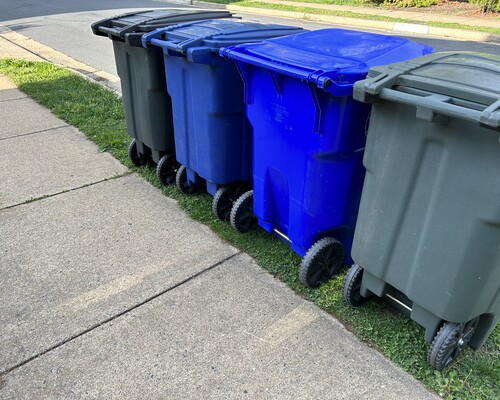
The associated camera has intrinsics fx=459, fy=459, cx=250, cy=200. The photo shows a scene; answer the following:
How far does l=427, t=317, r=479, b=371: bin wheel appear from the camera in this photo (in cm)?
218

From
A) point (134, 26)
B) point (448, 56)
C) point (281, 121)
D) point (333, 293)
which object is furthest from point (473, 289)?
point (134, 26)

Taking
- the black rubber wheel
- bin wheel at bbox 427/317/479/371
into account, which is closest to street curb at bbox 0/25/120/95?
the black rubber wheel

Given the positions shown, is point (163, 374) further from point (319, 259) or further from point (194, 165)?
point (194, 165)

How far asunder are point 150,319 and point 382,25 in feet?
42.7

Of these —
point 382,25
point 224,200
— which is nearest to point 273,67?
point 224,200

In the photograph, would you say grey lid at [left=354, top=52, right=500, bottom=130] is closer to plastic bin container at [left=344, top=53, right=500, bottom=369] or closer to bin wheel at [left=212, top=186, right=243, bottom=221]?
plastic bin container at [left=344, top=53, right=500, bottom=369]

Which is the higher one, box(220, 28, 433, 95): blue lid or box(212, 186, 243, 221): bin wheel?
box(220, 28, 433, 95): blue lid

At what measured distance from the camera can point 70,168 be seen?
4422 mm

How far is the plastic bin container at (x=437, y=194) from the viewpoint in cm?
179

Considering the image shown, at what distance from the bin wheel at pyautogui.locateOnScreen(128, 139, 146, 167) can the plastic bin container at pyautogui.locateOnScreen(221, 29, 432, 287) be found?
179cm

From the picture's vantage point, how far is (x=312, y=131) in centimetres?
244

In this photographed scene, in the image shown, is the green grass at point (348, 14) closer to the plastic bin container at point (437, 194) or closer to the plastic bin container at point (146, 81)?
the plastic bin container at point (146, 81)

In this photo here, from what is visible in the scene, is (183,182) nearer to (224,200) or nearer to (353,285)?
(224,200)

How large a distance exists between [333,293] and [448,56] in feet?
4.78
